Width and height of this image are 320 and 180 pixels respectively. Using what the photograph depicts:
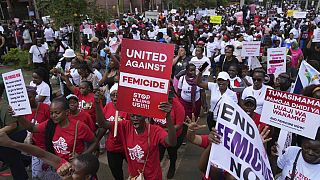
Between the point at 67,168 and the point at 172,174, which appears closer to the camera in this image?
the point at 67,168

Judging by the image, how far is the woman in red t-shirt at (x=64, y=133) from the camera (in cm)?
376

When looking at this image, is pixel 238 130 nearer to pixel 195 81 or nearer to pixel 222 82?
pixel 222 82

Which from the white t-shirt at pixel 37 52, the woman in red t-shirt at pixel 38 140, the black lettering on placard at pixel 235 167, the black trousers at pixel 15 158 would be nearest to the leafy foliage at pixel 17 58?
the white t-shirt at pixel 37 52

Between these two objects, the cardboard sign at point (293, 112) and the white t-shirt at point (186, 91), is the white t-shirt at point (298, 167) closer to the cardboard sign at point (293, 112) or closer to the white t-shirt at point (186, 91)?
the cardboard sign at point (293, 112)

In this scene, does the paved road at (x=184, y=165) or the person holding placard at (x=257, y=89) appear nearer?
the person holding placard at (x=257, y=89)

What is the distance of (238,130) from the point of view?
2648 millimetres

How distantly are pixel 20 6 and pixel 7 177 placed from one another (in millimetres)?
31311

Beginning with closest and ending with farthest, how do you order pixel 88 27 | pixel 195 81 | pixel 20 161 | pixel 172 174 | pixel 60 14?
pixel 20 161, pixel 172 174, pixel 195 81, pixel 60 14, pixel 88 27

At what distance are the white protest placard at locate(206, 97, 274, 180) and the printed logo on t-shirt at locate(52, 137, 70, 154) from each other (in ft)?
5.89

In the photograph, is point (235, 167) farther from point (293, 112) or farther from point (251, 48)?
Result: point (251, 48)

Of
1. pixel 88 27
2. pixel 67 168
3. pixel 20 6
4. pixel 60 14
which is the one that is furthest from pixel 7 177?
pixel 20 6

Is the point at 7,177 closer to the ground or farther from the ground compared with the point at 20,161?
closer to the ground

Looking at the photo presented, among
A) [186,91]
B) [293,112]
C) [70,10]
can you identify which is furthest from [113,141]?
[70,10]

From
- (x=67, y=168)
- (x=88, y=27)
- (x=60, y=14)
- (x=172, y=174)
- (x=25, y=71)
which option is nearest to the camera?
(x=67, y=168)
